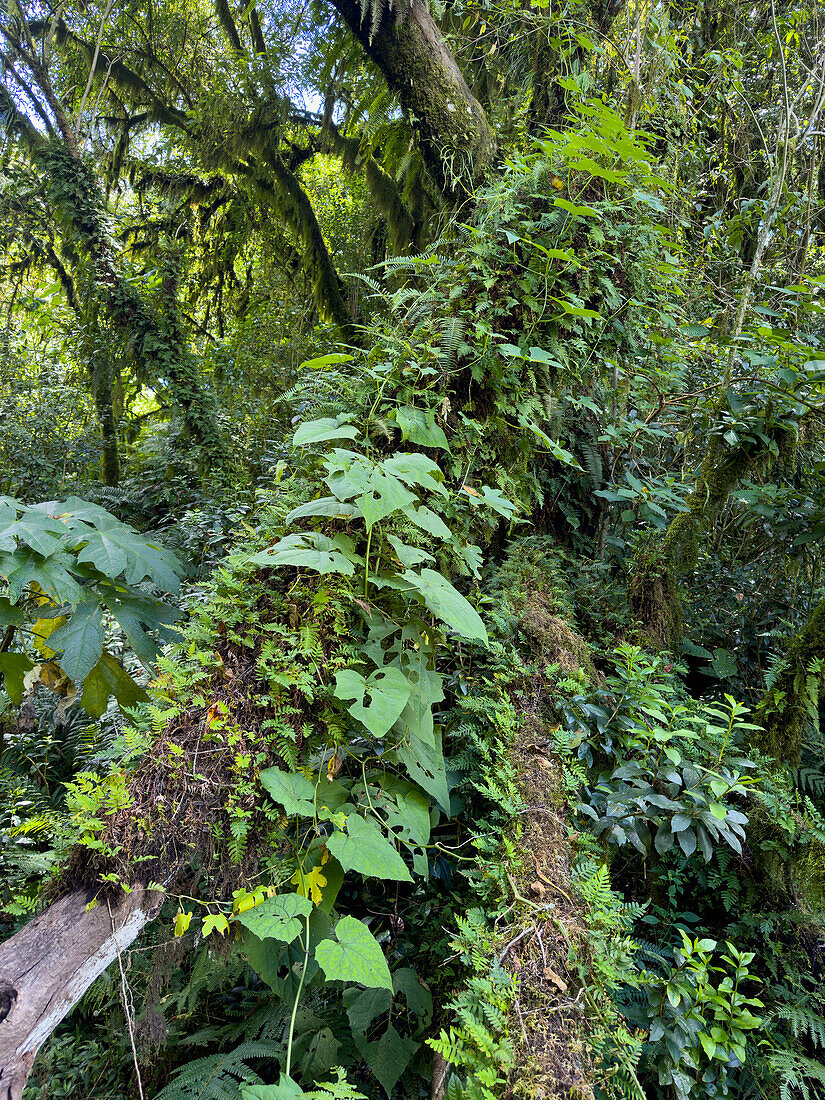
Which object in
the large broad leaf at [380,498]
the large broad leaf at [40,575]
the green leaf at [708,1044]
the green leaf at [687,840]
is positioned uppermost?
the large broad leaf at [40,575]

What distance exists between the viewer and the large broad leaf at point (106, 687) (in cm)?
160

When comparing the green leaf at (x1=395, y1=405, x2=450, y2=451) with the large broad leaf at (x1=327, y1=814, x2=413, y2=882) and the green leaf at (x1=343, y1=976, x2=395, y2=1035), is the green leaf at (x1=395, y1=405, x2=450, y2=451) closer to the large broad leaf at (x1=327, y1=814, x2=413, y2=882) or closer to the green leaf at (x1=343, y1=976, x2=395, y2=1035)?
the large broad leaf at (x1=327, y1=814, x2=413, y2=882)

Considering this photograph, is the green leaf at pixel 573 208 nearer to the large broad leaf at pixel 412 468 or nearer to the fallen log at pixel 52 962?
the large broad leaf at pixel 412 468

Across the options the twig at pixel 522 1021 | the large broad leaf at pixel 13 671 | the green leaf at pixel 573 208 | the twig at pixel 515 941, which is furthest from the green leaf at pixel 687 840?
the green leaf at pixel 573 208

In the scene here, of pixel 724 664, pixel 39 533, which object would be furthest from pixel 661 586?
pixel 39 533

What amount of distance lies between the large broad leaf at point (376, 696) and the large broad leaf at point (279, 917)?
0.41m

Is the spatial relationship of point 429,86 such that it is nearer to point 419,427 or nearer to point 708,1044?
point 419,427

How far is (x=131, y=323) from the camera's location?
5.44 meters

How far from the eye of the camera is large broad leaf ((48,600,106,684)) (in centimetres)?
147

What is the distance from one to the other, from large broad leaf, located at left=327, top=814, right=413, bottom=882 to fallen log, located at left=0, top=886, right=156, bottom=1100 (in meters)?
0.42

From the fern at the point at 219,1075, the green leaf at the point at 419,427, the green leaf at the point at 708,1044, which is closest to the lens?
the green leaf at the point at 708,1044

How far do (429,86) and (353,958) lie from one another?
14.6 ft

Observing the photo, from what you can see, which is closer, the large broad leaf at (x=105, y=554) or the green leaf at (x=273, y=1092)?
the green leaf at (x=273, y=1092)

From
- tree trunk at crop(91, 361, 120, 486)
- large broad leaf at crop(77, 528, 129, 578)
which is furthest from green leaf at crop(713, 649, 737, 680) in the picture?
tree trunk at crop(91, 361, 120, 486)
